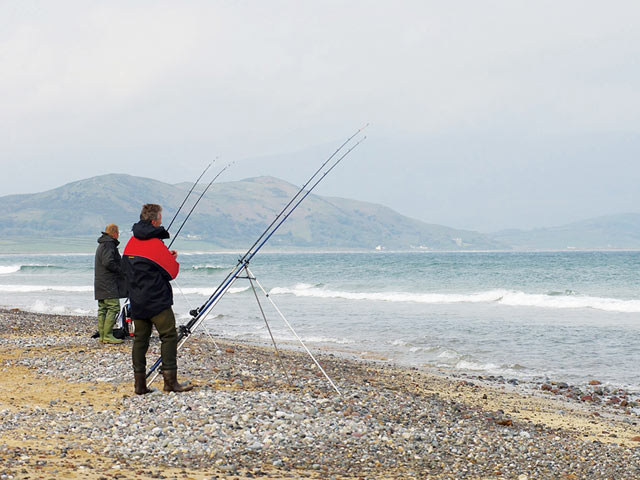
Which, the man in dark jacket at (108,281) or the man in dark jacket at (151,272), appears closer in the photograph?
the man in dark jacket at (151,272)

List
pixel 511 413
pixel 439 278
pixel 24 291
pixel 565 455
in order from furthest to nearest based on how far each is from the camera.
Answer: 1. pixel 439 278
2. pixel 24 291
3. pixel 511 413
4. pixel 565 455

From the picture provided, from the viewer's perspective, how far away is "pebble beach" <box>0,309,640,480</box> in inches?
197

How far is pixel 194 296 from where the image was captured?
96.5ft

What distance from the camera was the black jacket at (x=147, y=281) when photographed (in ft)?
21.3

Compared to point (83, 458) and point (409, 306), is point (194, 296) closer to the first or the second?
point (409, 306)

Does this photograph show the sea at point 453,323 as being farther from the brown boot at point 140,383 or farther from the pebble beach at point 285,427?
the brown boot at point 140,383

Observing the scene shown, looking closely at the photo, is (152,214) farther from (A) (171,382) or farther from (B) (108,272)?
(B) (108,272)

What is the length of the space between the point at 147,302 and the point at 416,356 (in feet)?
23.9

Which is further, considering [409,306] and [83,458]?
[409,306]

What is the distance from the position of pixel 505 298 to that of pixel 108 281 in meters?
19.9

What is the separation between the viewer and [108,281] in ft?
33.1

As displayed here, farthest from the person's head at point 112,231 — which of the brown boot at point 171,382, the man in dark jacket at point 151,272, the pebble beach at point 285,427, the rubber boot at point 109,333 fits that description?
the brown boot at point 171,382

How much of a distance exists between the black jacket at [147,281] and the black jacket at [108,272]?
11.5 ft

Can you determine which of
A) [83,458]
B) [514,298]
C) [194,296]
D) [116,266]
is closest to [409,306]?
[514,298]
